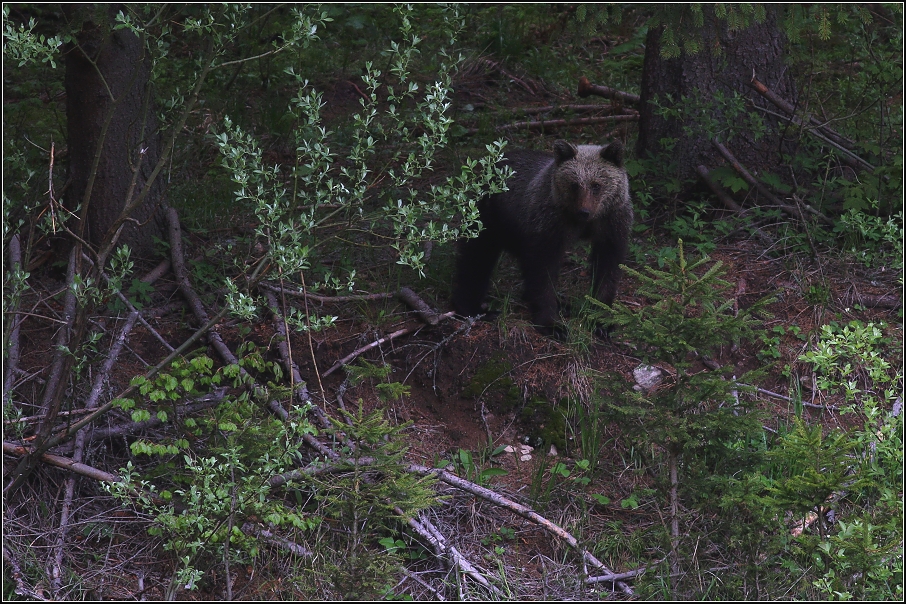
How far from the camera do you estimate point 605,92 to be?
803 centimetres

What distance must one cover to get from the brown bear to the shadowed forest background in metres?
0.20

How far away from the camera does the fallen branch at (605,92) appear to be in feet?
26.3

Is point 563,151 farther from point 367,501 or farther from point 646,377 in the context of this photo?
point 367,501

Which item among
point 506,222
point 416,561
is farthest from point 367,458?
point 506,222

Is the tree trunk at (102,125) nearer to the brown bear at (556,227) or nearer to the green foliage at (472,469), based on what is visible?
the brown bear at (556,227)

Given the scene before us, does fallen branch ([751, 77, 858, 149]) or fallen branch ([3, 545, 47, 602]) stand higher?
fallen branch ([751, 77, 858, 149])

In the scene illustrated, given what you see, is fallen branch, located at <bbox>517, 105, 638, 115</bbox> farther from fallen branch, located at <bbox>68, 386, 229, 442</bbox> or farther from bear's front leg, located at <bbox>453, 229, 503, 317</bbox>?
fallen branch, located at <bbox>68, 386, 229, 442</bbox>

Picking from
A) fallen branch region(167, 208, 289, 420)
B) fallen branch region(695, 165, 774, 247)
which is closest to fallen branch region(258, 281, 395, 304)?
fallen branch region(167, 208, 289, 420)

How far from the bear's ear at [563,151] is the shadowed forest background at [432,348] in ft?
2.37

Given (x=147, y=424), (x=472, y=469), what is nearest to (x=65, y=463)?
(x=147, y=424)

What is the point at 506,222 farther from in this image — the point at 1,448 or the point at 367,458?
the point at 1,448

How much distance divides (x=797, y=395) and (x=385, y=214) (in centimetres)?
252

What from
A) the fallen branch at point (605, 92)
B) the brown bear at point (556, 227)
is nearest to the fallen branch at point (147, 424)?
the brown bear at point (556, 227)

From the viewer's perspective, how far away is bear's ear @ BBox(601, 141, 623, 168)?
18.1ft
